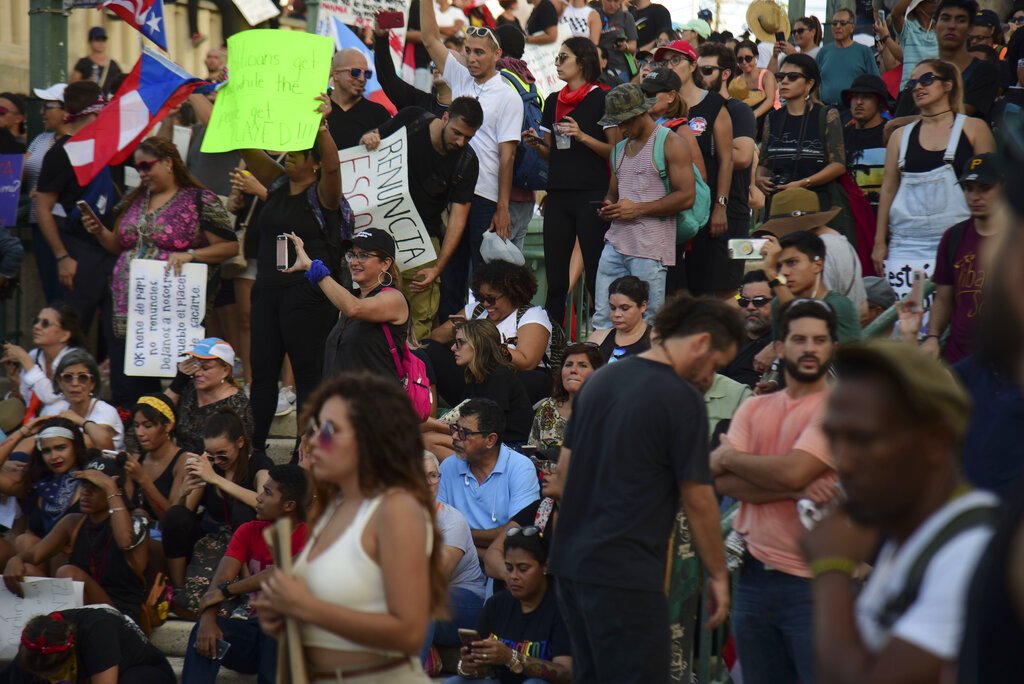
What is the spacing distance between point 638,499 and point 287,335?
409 centimetres

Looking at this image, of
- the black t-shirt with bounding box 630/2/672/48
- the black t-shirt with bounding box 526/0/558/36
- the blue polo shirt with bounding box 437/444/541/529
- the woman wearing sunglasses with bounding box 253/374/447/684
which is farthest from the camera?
the black t-shirt with bounding box 630/2/672/48

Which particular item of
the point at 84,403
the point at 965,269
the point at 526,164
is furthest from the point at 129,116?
the point at 965,269

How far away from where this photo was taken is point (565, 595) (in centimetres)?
495

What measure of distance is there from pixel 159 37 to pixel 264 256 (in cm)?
255

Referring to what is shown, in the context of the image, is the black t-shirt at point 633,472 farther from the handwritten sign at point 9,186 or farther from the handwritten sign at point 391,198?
the handwritten sign at point 9,186

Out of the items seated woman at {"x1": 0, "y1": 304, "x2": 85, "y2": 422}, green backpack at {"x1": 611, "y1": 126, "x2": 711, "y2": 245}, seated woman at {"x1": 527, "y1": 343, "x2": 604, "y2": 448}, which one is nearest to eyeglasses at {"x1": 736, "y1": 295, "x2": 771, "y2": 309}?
seated woman at {"x1": 527, "y1": 343, "x2": 604, "y2": 448}

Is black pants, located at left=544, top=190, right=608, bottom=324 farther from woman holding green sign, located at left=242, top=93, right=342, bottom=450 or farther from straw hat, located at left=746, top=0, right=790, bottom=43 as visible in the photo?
straw hat, located at left=746, top=0, right=790, bottom=43

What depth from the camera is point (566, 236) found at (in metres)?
9.75

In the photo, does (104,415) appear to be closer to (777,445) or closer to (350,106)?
(350,106)

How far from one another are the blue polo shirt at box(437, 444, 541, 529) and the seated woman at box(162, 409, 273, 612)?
108 cm

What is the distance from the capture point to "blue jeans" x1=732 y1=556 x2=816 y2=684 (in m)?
4.86

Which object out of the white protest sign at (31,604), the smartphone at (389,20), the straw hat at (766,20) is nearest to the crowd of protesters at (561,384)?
the white protest sign at (31,604)

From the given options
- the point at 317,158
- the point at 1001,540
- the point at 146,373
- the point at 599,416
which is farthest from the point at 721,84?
the point at 1001,540

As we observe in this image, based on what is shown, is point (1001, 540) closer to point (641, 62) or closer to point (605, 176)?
point (605, 176)
